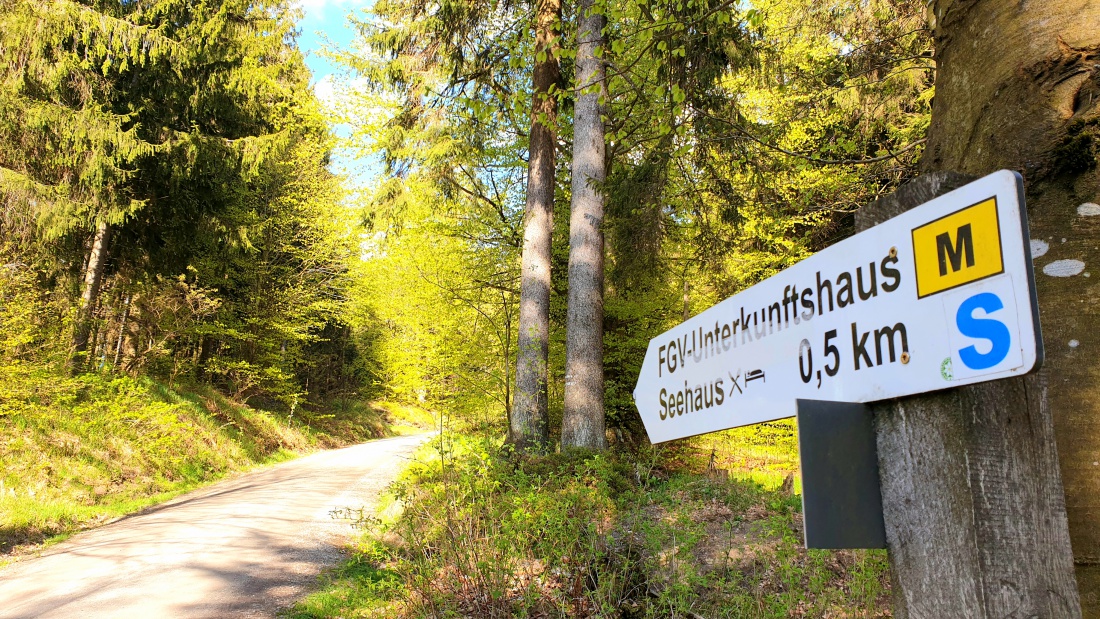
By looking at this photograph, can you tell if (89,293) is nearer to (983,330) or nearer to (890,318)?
(890,318)

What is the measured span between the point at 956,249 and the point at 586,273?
6.82m

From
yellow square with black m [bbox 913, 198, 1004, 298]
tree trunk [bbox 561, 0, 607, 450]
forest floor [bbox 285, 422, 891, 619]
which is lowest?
forest floor [bbox 285, 422, 891, 619]

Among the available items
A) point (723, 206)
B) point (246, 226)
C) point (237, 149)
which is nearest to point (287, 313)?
point (246, 226)

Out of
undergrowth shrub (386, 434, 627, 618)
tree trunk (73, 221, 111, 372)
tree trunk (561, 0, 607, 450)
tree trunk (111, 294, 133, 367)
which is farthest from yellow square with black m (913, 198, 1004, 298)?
tree trunk (111, 294, 133, 367)

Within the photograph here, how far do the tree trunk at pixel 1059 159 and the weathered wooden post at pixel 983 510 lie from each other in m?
0.39

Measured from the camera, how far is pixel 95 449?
9.38 m

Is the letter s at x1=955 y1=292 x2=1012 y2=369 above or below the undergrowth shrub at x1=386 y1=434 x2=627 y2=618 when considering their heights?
above

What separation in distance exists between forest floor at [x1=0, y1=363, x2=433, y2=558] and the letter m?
8571 mm

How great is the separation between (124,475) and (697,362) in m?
10.9

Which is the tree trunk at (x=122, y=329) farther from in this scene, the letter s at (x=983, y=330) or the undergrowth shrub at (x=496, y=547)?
the letter s at (x=983, y=330)

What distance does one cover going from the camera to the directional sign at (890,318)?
98 cm

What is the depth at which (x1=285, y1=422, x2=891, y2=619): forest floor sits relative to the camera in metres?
3.23

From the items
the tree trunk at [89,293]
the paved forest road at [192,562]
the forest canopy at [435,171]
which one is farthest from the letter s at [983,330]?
the tree trunk at [89,293]

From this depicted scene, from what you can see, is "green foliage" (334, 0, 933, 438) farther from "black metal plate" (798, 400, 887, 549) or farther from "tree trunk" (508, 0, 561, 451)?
"black metal plate" (798, 400, 887, 549)
